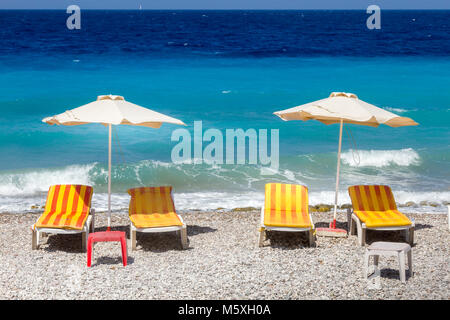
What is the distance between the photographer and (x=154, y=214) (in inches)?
340

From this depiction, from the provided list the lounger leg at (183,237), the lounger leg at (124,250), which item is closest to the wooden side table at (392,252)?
the lounger leg at (183,237)

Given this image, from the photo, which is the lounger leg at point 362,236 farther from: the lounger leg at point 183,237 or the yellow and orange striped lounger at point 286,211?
the lounger leg at point 183,237

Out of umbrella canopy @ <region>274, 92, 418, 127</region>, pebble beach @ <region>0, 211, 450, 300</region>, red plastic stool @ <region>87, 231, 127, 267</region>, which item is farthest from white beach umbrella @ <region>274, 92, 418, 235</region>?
red plastic stool @ <region>87, 231, 127, 267</region>

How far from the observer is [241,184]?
520 inches

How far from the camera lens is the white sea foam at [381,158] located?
607 inches

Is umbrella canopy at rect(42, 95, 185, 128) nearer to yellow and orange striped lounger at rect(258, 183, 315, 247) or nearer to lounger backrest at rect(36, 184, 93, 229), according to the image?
lounger backrest at rect(36, 184, 93, 229)

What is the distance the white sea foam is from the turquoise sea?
31mm

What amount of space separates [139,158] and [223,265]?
9033 mm

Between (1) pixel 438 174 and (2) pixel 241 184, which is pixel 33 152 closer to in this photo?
(2) pixel 241 184

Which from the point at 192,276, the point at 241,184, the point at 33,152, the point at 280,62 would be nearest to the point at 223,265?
the point at 192,276

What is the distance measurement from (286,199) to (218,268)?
2194 mm

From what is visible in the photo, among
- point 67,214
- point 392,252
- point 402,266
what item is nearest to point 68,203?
point 67,214

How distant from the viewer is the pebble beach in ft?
20.9

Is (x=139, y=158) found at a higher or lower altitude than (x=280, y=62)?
lower
